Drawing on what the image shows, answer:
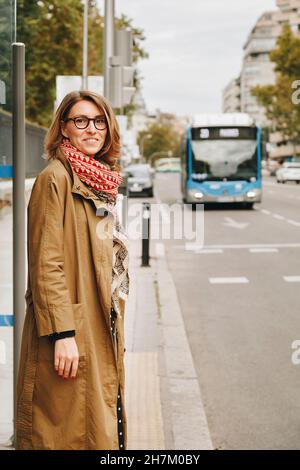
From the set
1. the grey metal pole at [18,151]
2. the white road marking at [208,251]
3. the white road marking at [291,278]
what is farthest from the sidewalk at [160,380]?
the white road marking at [208,251]

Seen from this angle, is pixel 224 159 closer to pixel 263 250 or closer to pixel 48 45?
pixel 48 45

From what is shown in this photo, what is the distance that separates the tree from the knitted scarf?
66862 millimetres

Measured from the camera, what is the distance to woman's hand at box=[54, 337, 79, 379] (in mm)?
2943

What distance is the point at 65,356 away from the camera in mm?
2941

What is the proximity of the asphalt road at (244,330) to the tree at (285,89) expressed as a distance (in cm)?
5384

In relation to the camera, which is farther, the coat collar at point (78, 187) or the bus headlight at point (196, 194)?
the bus headlight at point (196, 194)

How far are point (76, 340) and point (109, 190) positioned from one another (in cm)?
56

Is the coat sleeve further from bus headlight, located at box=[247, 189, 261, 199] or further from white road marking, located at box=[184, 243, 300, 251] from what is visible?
bus headlight, located at box=[247, 189, 261, 199]

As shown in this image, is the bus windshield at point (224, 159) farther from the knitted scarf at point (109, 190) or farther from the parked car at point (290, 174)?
the parked car at point (290, 174)

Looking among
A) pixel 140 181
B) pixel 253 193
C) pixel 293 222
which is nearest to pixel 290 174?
pixel 140 181

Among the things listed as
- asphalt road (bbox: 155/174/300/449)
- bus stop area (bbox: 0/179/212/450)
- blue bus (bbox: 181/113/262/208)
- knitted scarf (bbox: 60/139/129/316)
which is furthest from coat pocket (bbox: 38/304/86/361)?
blue bus (bbox: 181/113/262/208)

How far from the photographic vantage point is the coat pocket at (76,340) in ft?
9.82

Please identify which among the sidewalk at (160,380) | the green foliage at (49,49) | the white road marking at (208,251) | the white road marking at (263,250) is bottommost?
the white road marking at (208,251)

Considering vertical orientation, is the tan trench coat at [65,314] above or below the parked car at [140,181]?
above
